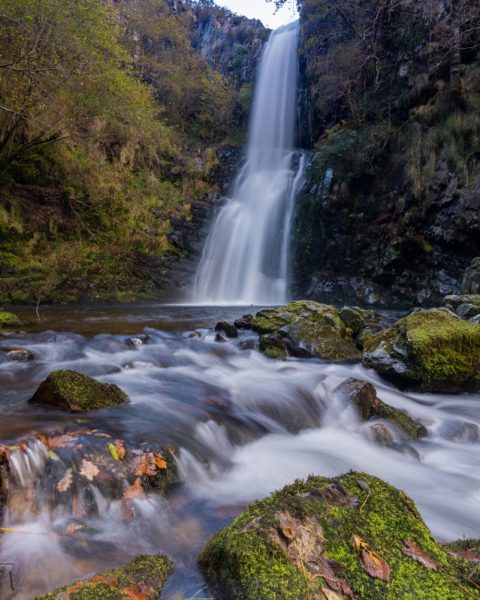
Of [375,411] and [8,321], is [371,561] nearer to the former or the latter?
[375,411]

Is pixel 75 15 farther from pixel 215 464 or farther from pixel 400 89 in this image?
pixel 215 464

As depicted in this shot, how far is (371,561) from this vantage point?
5.41 ft

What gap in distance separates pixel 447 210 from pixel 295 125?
13501 mm

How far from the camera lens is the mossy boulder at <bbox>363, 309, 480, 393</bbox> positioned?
19.0 feet

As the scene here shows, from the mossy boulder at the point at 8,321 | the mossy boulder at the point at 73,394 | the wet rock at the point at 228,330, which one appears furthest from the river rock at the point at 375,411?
the mossy boulder at the point at 8,321

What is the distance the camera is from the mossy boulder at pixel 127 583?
1.62 m

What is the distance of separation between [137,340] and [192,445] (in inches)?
158

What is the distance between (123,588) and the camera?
5.70ft

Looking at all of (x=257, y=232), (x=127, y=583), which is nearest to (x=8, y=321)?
(x=127, y=583)

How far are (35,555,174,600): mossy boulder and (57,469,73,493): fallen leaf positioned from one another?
850mm

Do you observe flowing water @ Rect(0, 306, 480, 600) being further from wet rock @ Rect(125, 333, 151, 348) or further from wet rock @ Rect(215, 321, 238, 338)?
wet rock @ Rect(215, 321, 238, 338)

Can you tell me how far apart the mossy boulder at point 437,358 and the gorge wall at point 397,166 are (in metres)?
7.23

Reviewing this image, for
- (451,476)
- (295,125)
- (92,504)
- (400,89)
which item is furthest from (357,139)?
(92,504)

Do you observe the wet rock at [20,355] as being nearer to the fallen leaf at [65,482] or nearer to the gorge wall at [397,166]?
the fallen leaf at [65,482]
